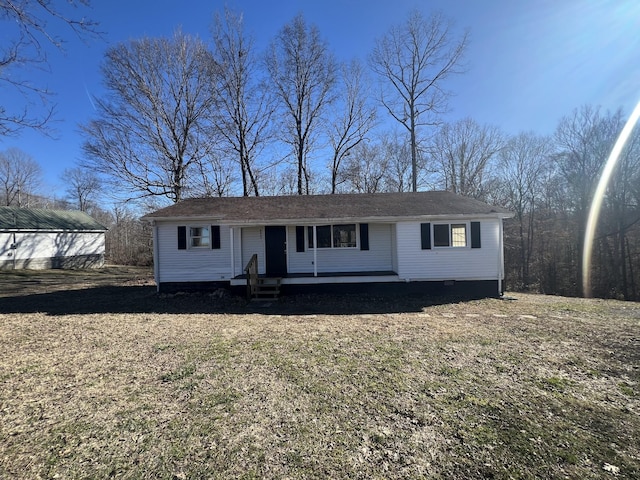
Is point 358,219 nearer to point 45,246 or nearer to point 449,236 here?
point 449,236

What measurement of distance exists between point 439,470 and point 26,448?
3532mm

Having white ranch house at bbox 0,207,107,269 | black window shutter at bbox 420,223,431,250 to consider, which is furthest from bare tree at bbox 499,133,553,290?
white ranch house at bbox 0,207,107,269

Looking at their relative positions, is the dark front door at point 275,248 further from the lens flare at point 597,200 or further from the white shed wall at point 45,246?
the white shed wall at point 45,246

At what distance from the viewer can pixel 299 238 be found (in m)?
11.9

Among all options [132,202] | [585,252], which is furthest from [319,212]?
[585,252]

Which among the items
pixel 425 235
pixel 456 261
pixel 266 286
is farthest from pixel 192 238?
pixel 456 261

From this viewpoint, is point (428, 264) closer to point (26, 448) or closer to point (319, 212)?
point (319, 212)

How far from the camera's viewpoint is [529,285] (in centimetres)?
2206

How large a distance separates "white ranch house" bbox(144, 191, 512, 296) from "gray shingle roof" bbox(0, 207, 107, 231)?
17164 millimetres

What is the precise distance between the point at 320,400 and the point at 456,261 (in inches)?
344

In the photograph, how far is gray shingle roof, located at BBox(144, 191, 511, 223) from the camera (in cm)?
1094

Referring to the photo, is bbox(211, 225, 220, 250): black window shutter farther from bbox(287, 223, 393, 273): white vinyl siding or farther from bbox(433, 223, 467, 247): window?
bbox(433, 223, 467, 247): window

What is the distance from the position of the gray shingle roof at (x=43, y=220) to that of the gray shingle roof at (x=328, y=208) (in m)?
16.9

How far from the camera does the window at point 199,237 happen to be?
1195 cm
